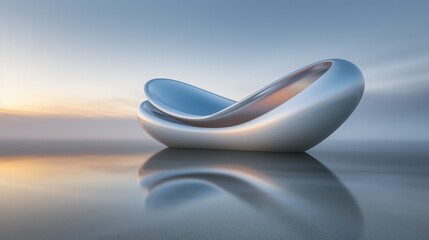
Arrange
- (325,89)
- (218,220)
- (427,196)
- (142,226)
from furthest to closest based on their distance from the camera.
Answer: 1. (325,89)
2. (427,196)
3. (218,220)
4. (142,226)

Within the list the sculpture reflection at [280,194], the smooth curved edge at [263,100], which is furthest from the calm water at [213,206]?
the smooth curved edge at [263,100]

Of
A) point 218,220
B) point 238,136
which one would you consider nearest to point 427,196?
point 218,220

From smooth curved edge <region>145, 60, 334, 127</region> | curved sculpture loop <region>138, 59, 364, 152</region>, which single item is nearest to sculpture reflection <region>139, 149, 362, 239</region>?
curved sculpture loop <region>138, 59, 364, 152</region>

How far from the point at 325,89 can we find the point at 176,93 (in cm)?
859

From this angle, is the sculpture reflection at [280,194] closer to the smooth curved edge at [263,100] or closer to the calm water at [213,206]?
the calm water at [213,206]

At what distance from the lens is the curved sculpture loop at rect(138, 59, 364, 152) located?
26.0 feet

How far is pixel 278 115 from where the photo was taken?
852 centimetres

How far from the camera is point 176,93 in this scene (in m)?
14.4

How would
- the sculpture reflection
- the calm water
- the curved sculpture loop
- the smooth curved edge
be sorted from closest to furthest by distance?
the calm water, the sculpture reflection, the curved sculpture loop, the smooth curved edge

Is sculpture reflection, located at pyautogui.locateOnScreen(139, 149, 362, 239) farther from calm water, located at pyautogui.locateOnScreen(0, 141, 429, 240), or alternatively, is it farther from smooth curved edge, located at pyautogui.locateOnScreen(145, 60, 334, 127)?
smooth curved edge, located at pyautogui.locateOnScreen(145, 60, 334, 127)

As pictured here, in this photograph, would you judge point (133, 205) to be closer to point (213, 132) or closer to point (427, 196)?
point (427, 196)

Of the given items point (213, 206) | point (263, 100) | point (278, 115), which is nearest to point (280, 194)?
point (213, 206)

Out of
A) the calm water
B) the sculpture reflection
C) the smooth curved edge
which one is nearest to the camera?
the calm water

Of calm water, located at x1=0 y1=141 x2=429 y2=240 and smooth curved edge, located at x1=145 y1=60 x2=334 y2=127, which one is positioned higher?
smooth curved edge, located at x1=145 y1=60 x2=334 y2=127
